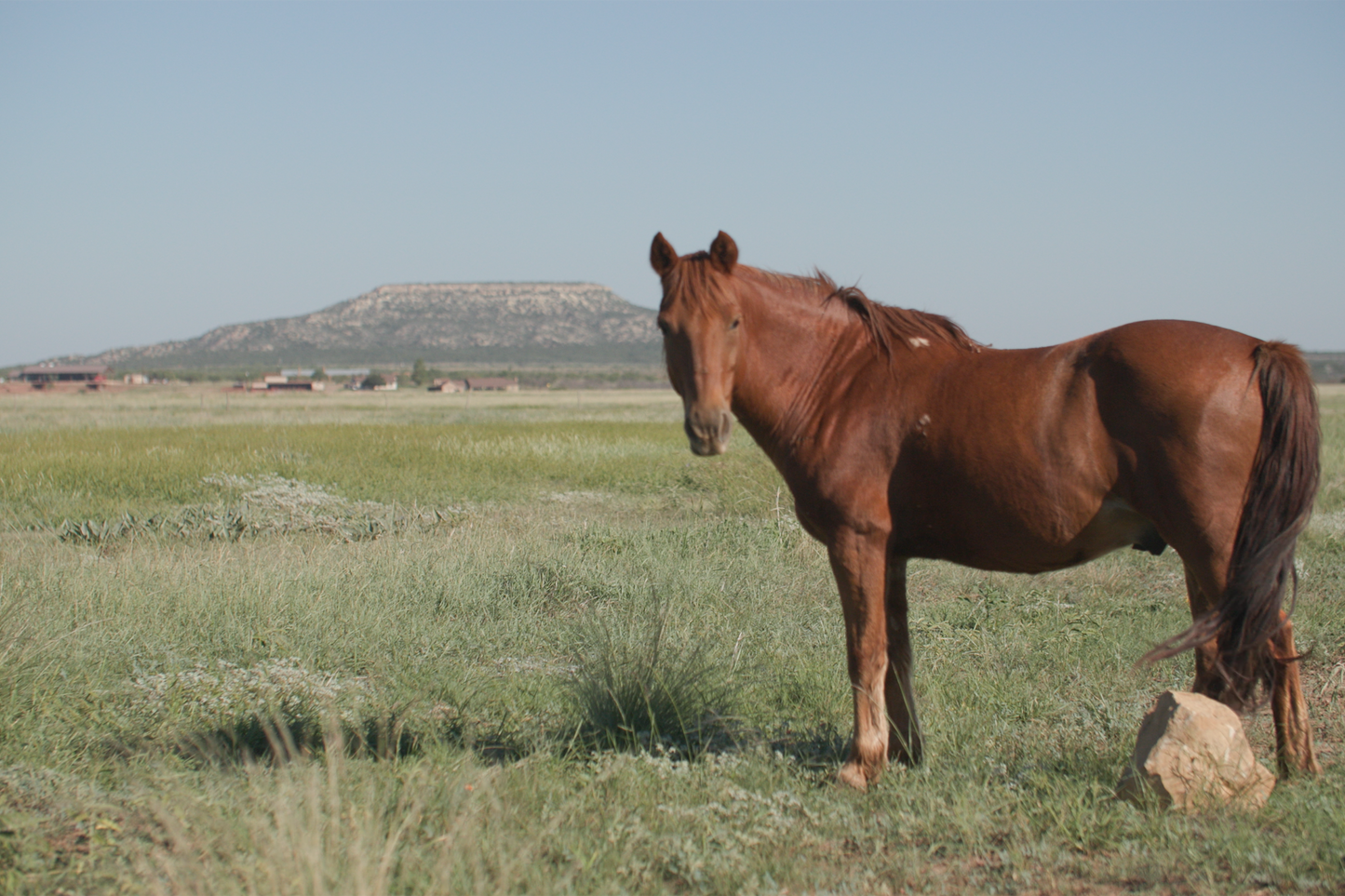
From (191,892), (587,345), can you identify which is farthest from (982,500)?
(587,345)

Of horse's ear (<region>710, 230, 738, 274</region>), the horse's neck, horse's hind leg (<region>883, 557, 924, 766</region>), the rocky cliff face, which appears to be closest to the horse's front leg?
horse's hind leg (<region>883, 557, 924, 766</region>)

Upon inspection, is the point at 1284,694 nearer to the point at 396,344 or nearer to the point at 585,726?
the point at 585,726

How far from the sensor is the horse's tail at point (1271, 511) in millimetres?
3426

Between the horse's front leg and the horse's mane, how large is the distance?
3.03 feet

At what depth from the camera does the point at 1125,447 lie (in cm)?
354

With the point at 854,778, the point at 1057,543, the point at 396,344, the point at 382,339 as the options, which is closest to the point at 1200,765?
the point at 1057,543

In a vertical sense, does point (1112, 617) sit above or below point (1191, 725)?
below

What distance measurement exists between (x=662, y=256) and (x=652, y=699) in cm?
213

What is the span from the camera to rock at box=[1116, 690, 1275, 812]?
3.43m

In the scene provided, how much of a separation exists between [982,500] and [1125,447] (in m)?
0.57

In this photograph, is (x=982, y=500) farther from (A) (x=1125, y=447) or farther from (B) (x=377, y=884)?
(B) (x=377, y=884)

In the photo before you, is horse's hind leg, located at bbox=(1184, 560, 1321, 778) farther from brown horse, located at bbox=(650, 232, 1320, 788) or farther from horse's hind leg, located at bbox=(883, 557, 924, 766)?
horse's hind leg, located at bbox=(883, 557, 924, 766)

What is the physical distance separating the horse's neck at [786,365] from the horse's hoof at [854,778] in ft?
4.46

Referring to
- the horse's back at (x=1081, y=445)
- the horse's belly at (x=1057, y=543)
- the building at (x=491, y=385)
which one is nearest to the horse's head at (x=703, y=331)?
the horse's back at (x=1081, y=445)
